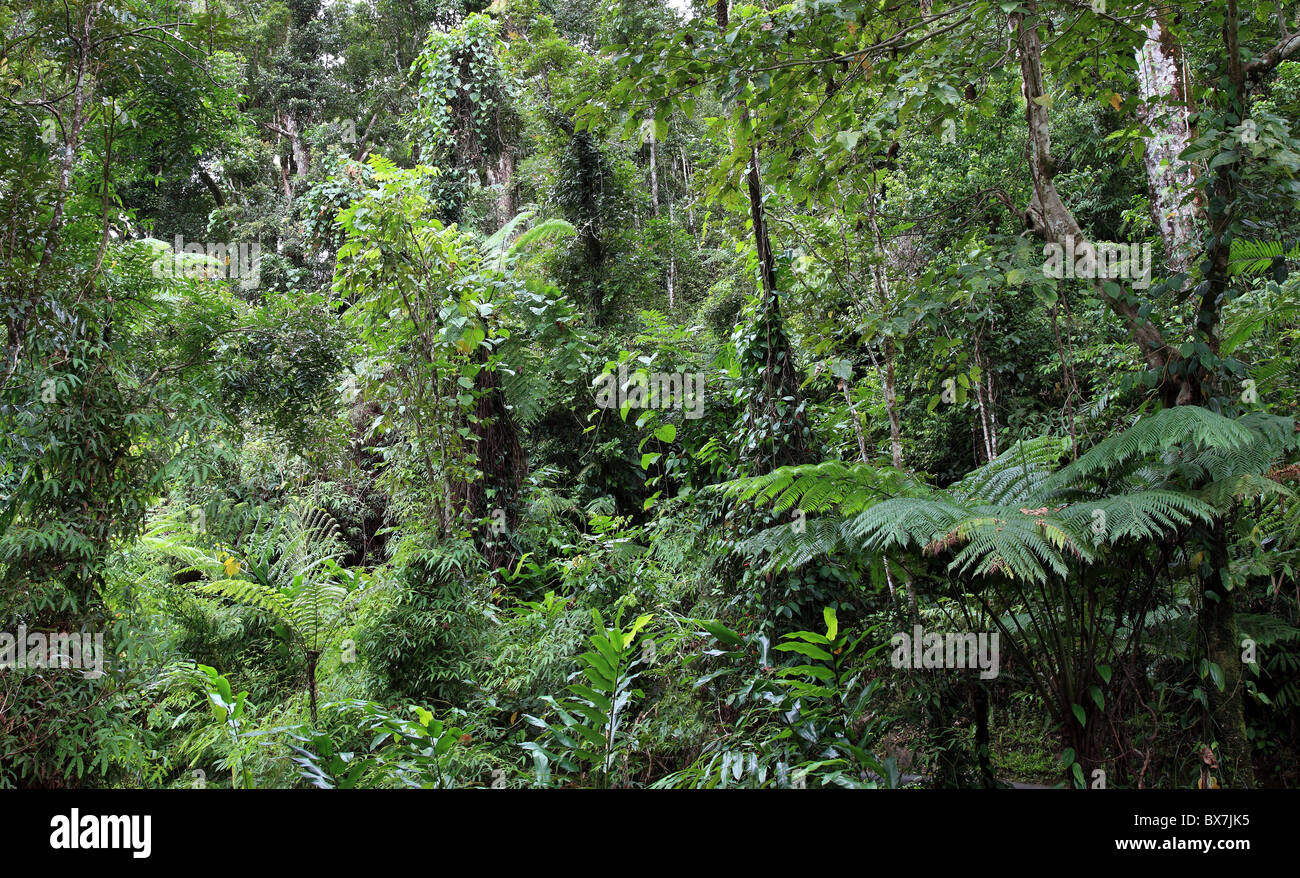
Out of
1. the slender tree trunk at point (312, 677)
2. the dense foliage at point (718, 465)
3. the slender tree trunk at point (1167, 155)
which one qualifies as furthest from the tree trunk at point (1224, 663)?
the slender tree trunk at point (312, 677)

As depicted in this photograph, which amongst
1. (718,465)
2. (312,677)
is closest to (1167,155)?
(718,465)

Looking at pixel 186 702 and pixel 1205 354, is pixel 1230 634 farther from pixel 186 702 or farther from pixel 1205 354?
pixel 186 702

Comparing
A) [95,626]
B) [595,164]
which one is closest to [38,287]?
[95,626]

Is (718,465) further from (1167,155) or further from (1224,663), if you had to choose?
(1167,155)

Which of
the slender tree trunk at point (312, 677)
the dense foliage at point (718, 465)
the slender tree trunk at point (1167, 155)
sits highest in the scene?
the slender tree trunk at point (1167, 155)

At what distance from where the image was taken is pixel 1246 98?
8.84 ft

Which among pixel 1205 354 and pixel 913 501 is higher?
pixel 1205 354

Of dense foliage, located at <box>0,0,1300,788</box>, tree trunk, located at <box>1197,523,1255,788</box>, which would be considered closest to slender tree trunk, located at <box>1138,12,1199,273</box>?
dense foliage, located at <box>0,0,1300,788</box>

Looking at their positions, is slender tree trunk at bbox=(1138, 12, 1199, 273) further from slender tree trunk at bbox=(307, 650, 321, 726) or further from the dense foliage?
slender tree trunk at bbox=(307, 650, 321, 726)

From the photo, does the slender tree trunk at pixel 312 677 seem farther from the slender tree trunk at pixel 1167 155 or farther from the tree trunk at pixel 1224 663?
the slender tree trunk at pixel 1167 155

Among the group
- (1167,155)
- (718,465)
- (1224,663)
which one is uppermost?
(1167,155)
